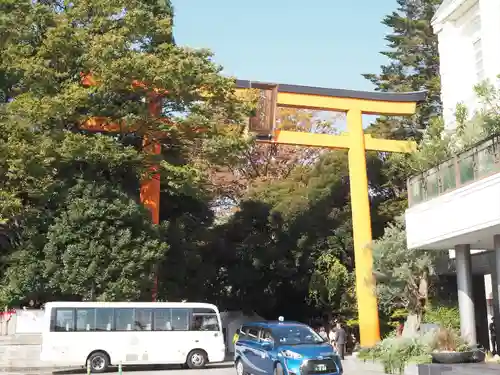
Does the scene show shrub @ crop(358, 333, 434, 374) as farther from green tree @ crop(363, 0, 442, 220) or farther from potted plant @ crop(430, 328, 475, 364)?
green tree @ crop(363, 0, 442, 220)

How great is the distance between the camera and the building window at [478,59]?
75.2 feet

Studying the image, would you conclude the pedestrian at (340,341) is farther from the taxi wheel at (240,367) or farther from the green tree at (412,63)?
the green tree at (412,63)

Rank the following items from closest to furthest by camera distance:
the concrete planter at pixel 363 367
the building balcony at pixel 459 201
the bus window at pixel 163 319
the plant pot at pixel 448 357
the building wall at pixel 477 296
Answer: the building balcony at pixel 459 201, the plant pot at pixel 448 357, the concrete planter at pixel 363 367, the bus window at pixel 163 319, the building wall at pixel 477 296

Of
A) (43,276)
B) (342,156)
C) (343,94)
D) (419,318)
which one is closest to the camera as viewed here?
(43,276)

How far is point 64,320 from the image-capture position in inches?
824

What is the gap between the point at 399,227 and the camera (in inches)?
1008

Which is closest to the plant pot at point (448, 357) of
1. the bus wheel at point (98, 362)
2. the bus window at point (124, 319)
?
the bus window at point (124, 319)

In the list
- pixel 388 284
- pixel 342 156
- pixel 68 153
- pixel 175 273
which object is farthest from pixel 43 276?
pixel 342 156

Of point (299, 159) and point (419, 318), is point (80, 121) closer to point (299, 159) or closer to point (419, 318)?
point (419, 318)

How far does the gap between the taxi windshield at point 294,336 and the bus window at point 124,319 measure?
25.1 feet

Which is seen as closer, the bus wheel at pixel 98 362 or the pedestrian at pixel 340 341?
the bus wheel at pixel 98 362

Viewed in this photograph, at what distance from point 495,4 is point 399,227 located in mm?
9337

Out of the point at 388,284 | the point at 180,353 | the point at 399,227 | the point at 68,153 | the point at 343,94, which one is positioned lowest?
the point at 180,353

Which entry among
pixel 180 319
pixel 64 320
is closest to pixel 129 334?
pixel 180 319
